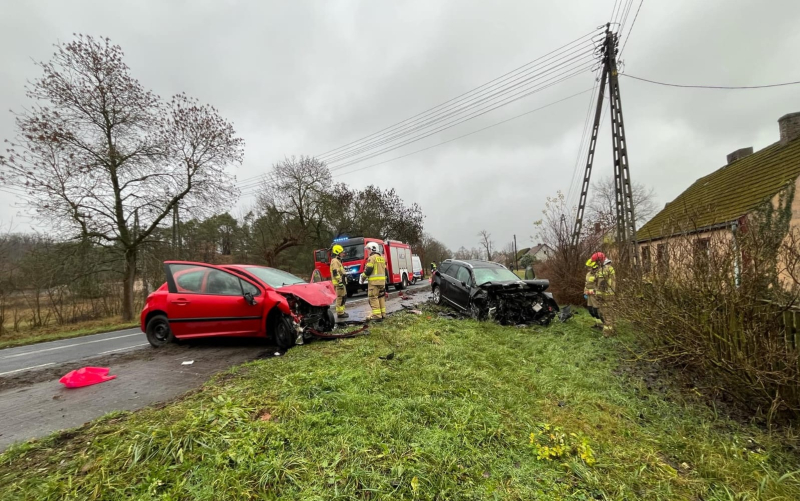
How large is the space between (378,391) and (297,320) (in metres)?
2.54

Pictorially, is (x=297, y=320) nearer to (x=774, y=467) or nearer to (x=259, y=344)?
(x=259, y=344)

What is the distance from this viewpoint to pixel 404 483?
208 cm

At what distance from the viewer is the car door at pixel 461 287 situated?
26.7ft

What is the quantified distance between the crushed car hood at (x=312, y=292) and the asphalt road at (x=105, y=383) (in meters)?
0.81

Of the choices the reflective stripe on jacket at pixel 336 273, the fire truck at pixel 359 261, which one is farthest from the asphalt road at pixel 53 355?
the fire truck at pixel 359 261

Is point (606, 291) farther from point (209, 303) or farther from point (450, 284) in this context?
point (209, 303)

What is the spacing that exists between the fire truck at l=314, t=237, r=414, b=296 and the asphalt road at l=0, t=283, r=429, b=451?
258 inches

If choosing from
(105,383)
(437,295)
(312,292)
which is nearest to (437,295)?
(437,295)

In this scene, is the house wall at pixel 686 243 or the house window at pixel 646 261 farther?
the house window at pixel 646 261

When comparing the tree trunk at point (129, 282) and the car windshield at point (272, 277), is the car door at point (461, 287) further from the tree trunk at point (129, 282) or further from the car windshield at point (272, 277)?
the tree trunk at point (129, 282)

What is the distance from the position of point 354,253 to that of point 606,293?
10318 millimetres

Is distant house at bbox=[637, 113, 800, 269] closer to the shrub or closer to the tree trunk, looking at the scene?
the shrub

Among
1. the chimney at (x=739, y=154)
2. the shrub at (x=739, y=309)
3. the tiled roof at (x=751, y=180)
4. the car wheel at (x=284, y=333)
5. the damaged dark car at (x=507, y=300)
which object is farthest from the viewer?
the chimney at (x=739, y=154)

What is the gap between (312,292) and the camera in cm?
596
